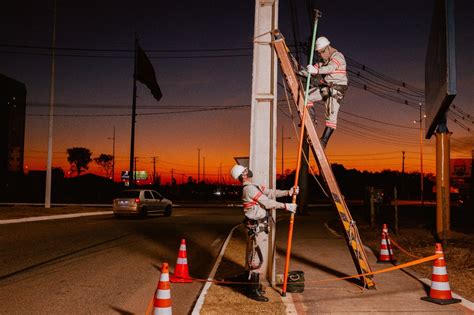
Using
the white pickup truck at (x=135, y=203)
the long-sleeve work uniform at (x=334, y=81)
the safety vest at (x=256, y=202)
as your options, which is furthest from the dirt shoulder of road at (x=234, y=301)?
the white pickup truck at (x=135, y=203)

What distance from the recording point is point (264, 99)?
8328 mm

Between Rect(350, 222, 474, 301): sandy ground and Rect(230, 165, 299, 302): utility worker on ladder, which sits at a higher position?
Rect(230, 165, 299, 302): utility worker on ladder

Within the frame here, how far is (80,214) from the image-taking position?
28.9m

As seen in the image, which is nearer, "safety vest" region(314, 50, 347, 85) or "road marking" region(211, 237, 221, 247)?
"safety vest" region(314, 50, 347, 85)

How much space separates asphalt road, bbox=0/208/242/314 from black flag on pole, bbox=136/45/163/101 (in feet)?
75.5

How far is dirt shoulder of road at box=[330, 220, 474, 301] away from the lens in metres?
8.65

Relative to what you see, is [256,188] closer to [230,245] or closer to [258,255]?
[258,255]

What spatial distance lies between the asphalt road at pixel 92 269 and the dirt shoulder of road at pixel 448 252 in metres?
4.66

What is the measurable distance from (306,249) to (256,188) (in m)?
6.59

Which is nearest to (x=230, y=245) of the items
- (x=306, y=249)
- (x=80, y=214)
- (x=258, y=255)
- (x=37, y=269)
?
(x=306, y=249)

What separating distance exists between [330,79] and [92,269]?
6.47 metres

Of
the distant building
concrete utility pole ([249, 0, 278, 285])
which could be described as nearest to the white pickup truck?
concrete utility pole ([249, 0, 278, 285])

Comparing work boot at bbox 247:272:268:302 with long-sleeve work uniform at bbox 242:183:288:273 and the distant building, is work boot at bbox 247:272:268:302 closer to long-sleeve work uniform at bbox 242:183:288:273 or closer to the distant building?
long-sleeve work uniform at bbox 242:183:288:273

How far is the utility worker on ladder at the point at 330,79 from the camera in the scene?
24.6ft
